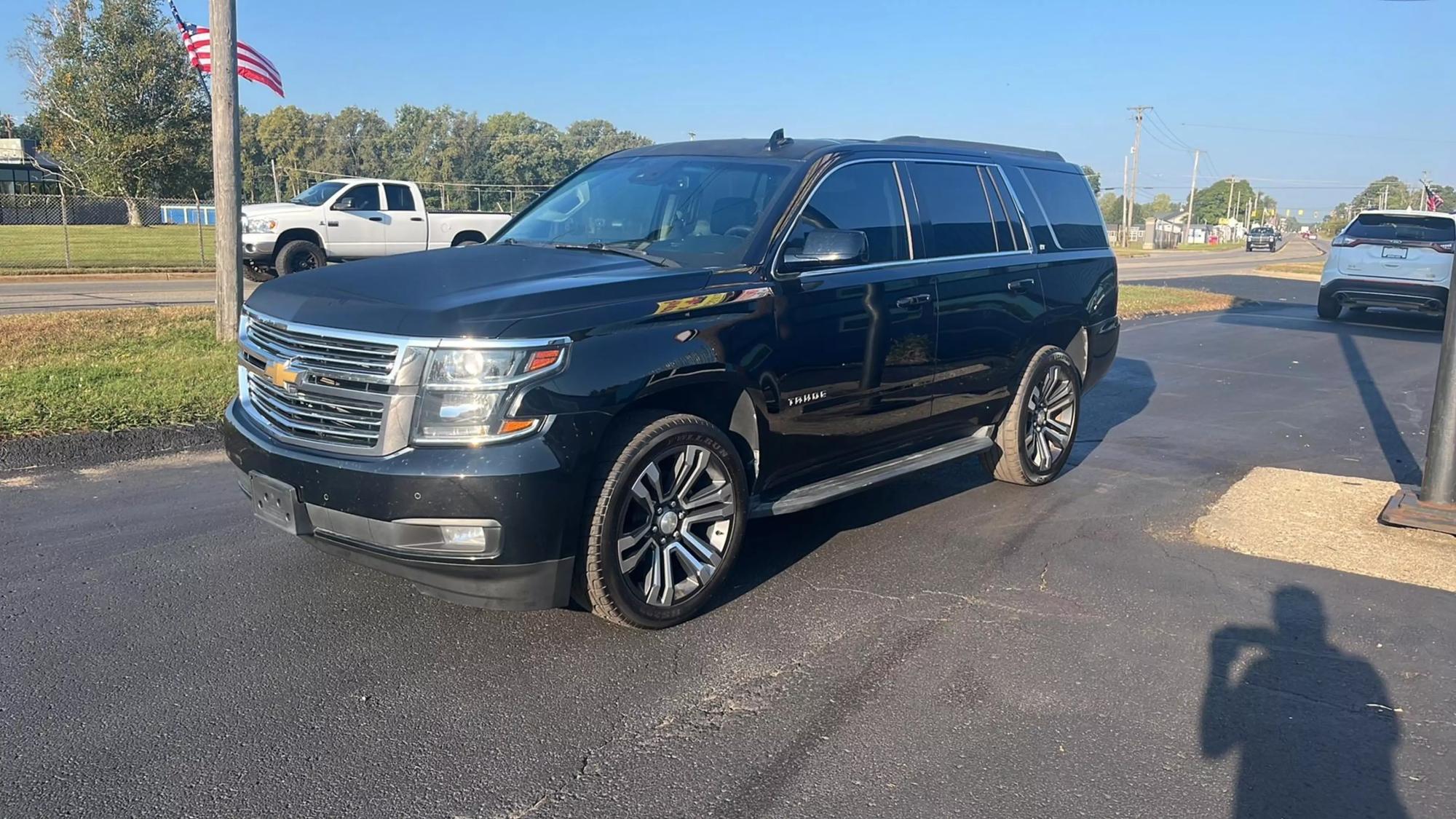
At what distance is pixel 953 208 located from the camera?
5875 millimetres

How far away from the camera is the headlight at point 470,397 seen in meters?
3.67

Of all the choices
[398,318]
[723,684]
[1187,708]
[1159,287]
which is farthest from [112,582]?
[1159,287]

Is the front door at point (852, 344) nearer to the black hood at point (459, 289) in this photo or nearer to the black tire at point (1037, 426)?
the black hood at point (459, 289)

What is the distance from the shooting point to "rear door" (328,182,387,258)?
19.2m

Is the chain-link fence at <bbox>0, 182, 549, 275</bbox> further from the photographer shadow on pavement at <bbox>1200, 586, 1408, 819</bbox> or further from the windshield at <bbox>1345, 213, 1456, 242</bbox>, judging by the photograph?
the photographer shadow on pavement at <bbox>1200, 586, 1408, 819</bbox>

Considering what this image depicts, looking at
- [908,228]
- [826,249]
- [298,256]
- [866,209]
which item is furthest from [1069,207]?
[298,256]

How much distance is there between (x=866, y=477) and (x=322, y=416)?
2564 mm

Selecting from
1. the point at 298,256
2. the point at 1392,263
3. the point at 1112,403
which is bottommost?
the point at 1112,403

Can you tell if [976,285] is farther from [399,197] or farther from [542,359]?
[399,197]

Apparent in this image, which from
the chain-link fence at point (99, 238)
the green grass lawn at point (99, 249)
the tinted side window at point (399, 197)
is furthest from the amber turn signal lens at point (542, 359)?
the green grass lawn at point (99, 249)

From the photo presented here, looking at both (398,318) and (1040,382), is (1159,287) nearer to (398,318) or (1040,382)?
(1040,382)

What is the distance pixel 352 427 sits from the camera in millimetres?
3830

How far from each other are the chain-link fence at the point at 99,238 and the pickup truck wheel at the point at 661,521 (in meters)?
20.6

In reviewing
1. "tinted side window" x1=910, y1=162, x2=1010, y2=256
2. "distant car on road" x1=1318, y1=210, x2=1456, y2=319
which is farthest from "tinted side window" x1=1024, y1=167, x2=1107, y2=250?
"distant car on road" x1=1318, y1=210, x2=1456, y2=319
